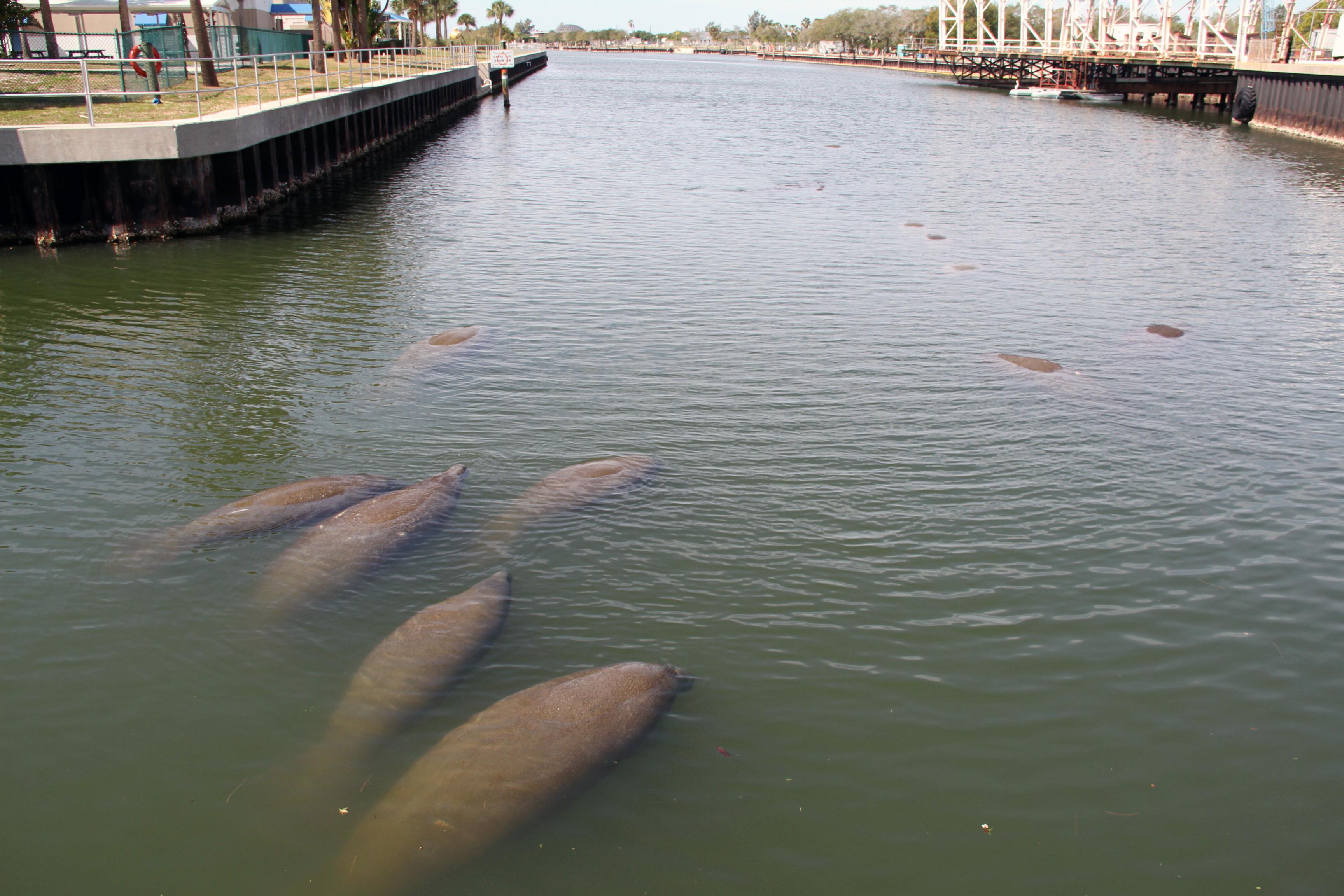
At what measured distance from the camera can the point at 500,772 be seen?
5691mm

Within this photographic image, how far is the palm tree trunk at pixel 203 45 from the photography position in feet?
94.3

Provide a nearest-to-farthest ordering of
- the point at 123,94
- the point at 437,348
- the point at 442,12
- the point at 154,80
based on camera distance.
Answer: the point at 437,348, the point at 123,94, the point at 154,80, the point at 442,12

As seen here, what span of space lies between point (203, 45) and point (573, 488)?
27602mm

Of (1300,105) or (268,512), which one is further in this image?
(1300,105)

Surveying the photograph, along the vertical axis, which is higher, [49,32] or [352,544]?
[49,32]

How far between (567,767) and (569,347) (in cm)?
887

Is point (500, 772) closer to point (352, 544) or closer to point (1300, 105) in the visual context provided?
point (352, 544)

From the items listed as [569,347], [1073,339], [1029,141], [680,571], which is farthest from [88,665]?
[1029,141]

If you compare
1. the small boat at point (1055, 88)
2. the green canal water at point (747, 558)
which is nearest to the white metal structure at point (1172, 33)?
the small boat at point (1055, 88)

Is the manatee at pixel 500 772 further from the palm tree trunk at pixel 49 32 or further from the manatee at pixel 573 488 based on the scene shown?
the palm tree trunk at pixel 49 32

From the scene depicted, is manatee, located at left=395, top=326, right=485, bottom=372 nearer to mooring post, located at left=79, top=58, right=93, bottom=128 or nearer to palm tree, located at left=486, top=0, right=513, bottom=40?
mooring post, located at left=79, top=58, right=93, bottom=128

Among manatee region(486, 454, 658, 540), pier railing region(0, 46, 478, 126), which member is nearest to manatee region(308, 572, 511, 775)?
manatee region(486, 454, 658, 540)

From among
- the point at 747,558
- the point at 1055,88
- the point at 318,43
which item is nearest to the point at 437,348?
the point at 747,558

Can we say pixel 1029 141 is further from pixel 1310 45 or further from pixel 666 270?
pixel 666 270
